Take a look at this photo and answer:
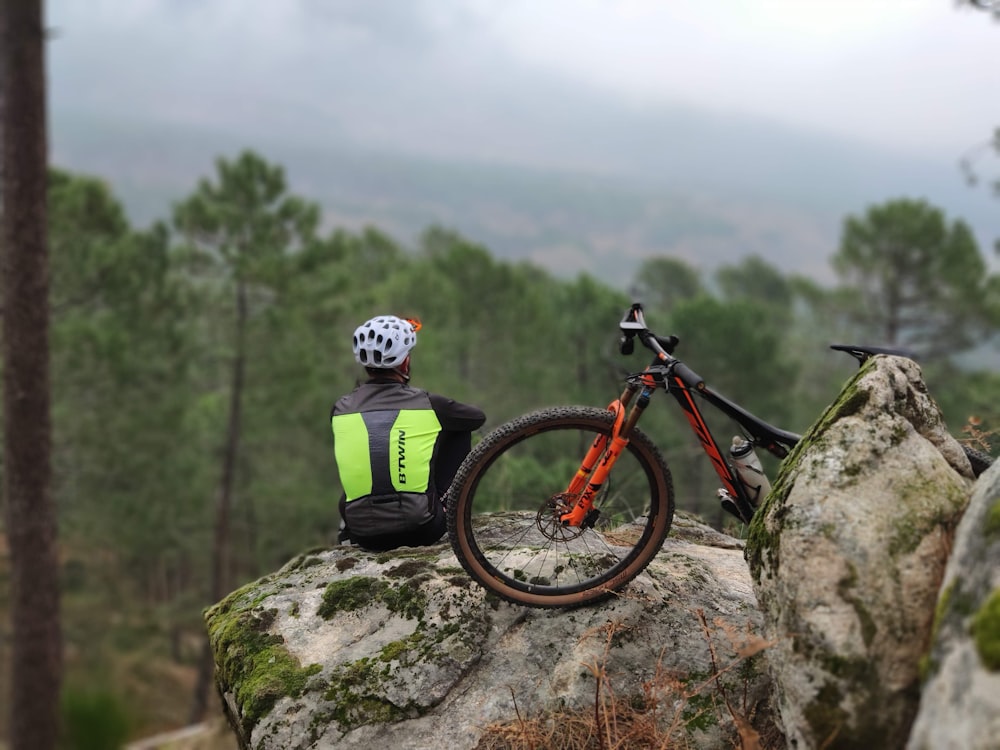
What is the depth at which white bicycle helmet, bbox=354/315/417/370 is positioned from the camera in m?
4.02

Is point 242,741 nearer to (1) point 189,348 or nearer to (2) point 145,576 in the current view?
(1) point 189,348

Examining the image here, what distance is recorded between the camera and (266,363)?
57.5 ft

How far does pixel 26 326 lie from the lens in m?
7.19

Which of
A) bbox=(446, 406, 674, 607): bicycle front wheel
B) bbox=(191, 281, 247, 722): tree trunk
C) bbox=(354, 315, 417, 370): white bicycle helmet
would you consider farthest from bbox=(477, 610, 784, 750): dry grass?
bbox=(191, 281, 247, 722): tree trunk

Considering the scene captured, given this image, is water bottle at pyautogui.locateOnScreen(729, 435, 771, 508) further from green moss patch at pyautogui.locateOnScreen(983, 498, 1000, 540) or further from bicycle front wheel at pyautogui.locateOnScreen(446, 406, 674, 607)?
green moss patch at pyautogui.locateOnScreen(983, 498, 1000, 540)

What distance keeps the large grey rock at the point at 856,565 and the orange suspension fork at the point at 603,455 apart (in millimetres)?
696

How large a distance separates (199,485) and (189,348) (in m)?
5.77

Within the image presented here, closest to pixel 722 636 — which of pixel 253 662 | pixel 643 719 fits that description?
pixel 643 719

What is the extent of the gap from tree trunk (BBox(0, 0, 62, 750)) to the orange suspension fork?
6.41 meters

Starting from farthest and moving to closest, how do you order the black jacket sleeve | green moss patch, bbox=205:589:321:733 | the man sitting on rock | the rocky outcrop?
the black jacket sleeve → the man sitting on rock → green moss patch, bbox=205:589:321:733 → the rocky outcrop

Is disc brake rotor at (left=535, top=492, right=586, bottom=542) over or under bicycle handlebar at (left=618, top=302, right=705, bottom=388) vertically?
under

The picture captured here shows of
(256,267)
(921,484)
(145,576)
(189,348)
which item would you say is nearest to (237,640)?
(921,484)

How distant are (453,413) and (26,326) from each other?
18.9ft

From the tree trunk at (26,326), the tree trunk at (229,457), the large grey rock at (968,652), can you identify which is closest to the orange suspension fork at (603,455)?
the large grey rock at (968,652)
